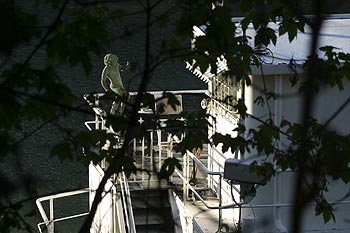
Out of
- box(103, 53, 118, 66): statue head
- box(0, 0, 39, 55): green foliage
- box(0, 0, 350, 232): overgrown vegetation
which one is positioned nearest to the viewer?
box(0, 0, 39, 55): green foliage

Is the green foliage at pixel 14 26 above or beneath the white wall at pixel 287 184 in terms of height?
above

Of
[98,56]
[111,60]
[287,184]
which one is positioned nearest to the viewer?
[98,56]

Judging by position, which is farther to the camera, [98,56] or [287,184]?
[287,184]

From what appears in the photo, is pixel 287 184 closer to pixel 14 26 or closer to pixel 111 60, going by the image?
pixel 111 60

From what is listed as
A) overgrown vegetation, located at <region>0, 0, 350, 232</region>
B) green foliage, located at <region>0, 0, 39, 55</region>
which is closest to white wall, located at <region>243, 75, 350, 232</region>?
overgrown vegetation, located at <region>0, 0, 350, 232</region>

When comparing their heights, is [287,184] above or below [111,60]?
below

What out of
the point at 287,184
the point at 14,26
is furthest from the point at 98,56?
the point at 287,184

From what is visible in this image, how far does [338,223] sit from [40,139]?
40.1ft

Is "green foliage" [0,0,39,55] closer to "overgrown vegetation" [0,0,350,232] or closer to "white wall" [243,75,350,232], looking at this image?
"overgrown vegetation" [0,0,350,232]

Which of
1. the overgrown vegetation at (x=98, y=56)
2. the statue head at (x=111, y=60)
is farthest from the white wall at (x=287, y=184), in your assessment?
the overgrown vegetation at (x=98, y=56)

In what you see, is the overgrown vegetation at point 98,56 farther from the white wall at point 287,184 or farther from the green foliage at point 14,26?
the white wall at point 287,184

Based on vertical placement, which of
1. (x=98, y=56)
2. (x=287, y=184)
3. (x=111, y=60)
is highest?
(x=111, y=60)

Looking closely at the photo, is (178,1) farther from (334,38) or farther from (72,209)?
(72,209)

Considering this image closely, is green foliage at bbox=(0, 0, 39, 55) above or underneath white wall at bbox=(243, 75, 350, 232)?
above
